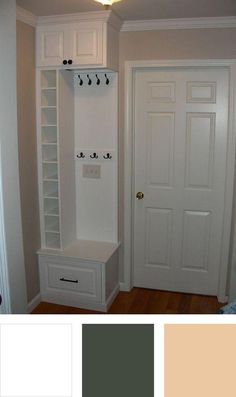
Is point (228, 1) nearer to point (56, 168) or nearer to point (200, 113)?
point (200, 113)

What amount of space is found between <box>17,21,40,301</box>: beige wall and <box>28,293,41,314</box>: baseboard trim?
37 mm

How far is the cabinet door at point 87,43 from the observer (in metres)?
2.81

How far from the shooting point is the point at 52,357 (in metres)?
0.70

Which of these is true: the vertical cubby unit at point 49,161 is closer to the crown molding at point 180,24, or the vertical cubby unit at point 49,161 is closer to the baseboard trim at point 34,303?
the baseboard trim at point 34,303

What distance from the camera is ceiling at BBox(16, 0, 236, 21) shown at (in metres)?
2.53

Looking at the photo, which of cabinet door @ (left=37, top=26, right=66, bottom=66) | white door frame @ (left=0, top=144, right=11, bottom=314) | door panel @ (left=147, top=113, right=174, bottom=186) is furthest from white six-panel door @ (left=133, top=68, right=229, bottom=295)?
white door frame @ (left=0, top=144, right=11, bottom=314)

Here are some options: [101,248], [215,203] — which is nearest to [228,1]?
[215,203]

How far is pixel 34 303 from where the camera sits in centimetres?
321

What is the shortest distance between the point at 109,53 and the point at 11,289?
2.02 m

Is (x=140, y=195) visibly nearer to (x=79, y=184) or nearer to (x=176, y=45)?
(x=79, y=184)

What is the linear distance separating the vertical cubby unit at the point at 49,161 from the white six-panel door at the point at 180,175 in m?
0.72

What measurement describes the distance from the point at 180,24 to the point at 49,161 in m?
1.55

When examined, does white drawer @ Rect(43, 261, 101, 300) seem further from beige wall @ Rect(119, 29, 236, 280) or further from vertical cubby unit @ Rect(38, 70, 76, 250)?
beige wall @ Rect(119, 29, 236, 280)

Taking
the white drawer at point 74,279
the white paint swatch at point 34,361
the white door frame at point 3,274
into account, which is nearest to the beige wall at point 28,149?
the white drawer at point 74,279
